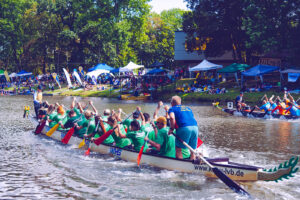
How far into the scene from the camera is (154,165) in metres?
11.4

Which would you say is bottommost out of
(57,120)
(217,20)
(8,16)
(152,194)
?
(152,194)

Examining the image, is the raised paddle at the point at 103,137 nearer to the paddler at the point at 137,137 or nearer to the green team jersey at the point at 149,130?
the paddler at the point at 137,137

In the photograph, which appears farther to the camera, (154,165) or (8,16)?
(8,16)

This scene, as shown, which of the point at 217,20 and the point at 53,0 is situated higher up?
the point at 53,0

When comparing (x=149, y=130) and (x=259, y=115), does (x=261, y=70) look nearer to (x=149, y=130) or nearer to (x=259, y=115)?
(x=259, y=115)

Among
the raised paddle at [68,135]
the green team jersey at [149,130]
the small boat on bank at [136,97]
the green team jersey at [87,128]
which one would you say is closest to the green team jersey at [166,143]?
the green team jersey at [149,130]

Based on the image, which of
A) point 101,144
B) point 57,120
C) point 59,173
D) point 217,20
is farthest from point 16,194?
point 217,20

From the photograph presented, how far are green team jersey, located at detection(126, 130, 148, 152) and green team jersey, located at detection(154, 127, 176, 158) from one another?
75 cm

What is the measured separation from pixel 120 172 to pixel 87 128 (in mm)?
3354

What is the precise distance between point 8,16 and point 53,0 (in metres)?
8.38

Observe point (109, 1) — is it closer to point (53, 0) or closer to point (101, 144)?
point (53, 0)

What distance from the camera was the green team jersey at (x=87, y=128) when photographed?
14188 mm

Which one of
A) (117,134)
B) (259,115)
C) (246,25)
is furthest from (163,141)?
(246,25)

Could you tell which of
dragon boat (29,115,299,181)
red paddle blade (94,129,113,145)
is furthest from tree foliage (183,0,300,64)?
dragon boat (29,115,299,181)
